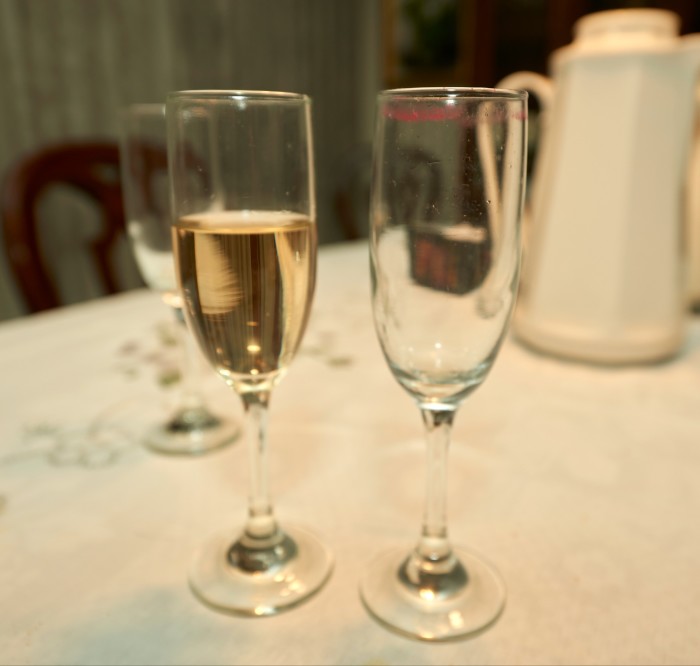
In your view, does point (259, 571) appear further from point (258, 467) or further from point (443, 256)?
point (443, 256)

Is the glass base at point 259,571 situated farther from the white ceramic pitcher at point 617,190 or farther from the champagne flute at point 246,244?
the white ceramic pitcher at point 617,190

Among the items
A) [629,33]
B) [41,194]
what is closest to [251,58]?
[41,194]

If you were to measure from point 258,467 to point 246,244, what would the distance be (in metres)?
0.14

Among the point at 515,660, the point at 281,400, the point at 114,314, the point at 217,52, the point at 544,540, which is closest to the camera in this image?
the point at 515,660

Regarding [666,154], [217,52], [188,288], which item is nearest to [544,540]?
[188,288]

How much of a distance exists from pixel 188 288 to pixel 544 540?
28 cm

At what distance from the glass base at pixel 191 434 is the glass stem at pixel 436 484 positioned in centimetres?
23

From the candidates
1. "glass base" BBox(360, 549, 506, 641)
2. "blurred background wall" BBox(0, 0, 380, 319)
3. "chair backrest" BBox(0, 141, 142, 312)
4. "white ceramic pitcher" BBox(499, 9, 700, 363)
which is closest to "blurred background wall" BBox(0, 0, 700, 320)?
"blurred background wall" BBox(0, 0, 380, 319)

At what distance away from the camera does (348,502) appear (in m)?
0.48

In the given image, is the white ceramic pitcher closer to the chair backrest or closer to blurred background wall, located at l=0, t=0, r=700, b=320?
the chair backrest

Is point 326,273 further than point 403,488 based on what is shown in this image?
Yes

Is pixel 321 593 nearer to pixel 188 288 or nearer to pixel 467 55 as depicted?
pixel 188 288

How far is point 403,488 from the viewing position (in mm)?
502

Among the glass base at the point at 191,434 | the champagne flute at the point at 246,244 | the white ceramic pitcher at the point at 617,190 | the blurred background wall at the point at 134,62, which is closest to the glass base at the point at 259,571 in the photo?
the champagne flute at the point at 246,244
